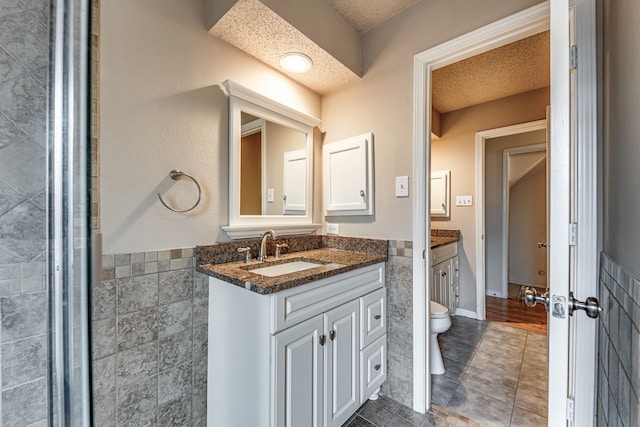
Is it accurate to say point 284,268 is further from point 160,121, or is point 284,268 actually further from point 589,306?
point 589,306

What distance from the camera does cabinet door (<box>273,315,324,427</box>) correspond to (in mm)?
997

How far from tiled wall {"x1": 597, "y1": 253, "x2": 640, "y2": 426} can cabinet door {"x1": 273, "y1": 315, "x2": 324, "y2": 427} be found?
0.93 meters

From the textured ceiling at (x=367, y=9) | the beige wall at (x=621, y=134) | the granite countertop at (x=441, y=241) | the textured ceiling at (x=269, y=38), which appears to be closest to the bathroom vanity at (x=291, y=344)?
the beige wall at (x=621, y=134)

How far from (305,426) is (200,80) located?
5.74ft

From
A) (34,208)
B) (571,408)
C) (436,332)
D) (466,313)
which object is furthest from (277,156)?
(466,313)

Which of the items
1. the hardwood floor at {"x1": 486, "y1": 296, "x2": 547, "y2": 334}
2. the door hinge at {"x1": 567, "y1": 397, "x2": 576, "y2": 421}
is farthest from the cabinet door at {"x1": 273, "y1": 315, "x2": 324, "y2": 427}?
the hardwood floor at {"x1": 486, "y1": 296, "x2": 547, "y2": 334}

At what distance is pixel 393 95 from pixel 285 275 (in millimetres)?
1339

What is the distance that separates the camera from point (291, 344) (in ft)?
3.44

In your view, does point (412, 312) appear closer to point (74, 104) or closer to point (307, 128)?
point (307, 128)

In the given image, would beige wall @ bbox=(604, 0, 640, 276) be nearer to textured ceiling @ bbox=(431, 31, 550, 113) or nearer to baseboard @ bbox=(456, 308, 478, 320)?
textured ceiling @ bbox=(431, 31, 550, 113)

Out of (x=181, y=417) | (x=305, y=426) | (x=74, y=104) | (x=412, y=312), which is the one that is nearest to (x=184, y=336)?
(x=181, y=417)

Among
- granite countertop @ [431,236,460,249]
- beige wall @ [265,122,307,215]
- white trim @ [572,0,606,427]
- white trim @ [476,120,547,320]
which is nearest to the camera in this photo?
white trim @ [572,0,606,427]

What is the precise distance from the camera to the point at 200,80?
51.8 inches

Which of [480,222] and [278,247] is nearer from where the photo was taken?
[278,247]
